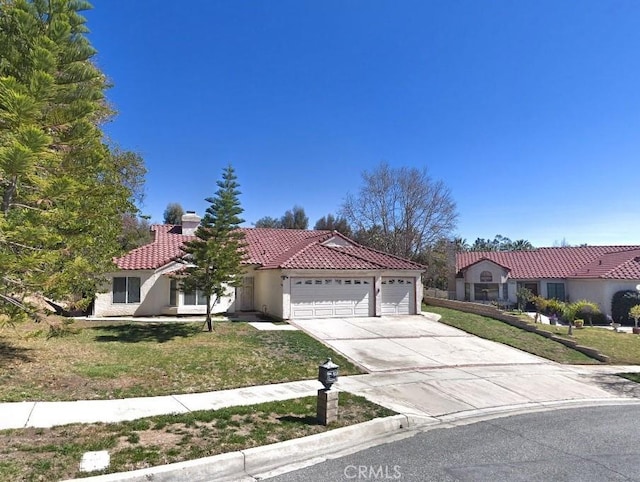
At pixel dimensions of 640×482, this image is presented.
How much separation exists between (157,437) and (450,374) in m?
8.59

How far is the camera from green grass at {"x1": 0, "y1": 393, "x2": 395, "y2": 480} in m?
5.30

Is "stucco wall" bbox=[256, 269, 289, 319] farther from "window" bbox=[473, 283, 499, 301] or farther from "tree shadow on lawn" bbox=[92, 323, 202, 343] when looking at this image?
"window" bbox=[473, 283, 499, 301]

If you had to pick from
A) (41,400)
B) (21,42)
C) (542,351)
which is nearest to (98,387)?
(41,400)

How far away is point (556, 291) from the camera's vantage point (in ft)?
112

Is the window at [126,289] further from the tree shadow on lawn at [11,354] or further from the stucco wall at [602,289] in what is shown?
the stucco wall at [602,289]

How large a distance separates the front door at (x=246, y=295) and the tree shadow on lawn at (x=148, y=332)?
568 centimetres

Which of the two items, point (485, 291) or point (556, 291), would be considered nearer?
point (556, 291)

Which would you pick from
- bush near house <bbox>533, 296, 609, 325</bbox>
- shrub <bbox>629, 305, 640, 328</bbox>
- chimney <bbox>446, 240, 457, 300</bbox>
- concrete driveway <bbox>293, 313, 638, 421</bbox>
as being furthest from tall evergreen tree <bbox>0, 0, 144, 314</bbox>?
chimney <bbox>446, 240, 457, 300</bbox>

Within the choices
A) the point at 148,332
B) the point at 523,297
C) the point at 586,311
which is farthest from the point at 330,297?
the point at 586,311

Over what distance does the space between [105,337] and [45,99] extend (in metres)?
8.63

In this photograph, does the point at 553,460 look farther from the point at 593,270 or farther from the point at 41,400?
the point at 593,270

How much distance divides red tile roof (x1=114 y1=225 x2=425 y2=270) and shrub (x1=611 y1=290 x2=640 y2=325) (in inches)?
588

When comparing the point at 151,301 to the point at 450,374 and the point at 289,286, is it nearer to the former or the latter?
the point at 289,286

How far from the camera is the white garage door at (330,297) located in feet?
67.8
